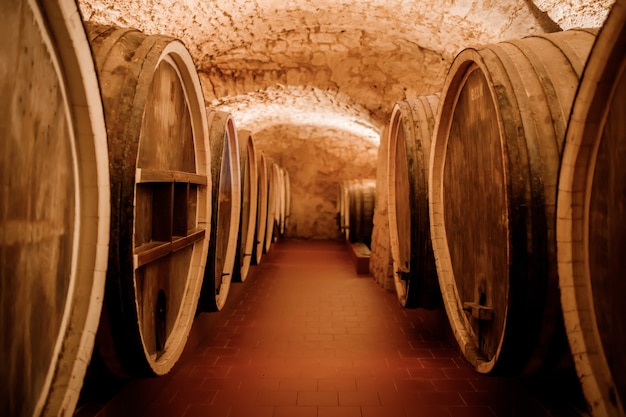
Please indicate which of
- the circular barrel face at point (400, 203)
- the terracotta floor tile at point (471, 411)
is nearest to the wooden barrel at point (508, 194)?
the terracotta floor tile at point (471, 411)

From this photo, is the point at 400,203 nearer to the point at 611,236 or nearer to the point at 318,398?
the point at 318,398

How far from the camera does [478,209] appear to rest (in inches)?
76.1

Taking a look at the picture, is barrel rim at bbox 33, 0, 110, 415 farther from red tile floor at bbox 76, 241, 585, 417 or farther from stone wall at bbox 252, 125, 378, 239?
stone wall at bbox 252, 125, 378, 239

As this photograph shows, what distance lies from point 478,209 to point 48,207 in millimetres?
1680

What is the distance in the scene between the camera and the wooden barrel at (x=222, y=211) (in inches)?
96.0

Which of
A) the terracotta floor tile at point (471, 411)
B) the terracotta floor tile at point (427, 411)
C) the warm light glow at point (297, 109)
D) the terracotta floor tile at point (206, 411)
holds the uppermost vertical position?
the warm light glow at point (297, 109)

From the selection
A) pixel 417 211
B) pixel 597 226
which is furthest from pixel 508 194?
pixel 417 211

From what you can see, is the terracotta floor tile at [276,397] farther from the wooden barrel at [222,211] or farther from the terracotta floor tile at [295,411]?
the wooden barrel at [222,211]

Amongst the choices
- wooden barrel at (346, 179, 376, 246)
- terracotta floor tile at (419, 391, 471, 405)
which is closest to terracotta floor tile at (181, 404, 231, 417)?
terracotta floor tile at (419, 391, 471, 405)

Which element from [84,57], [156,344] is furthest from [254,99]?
[84,57]

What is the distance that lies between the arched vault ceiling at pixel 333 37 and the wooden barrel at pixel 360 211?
1452 millimetres

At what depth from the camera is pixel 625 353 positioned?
105 cm

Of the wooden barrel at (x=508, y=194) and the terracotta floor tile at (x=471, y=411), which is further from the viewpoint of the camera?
the terracotta floor tile at (x=471, y=411)

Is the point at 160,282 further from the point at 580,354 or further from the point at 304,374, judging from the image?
the point at 580,354
